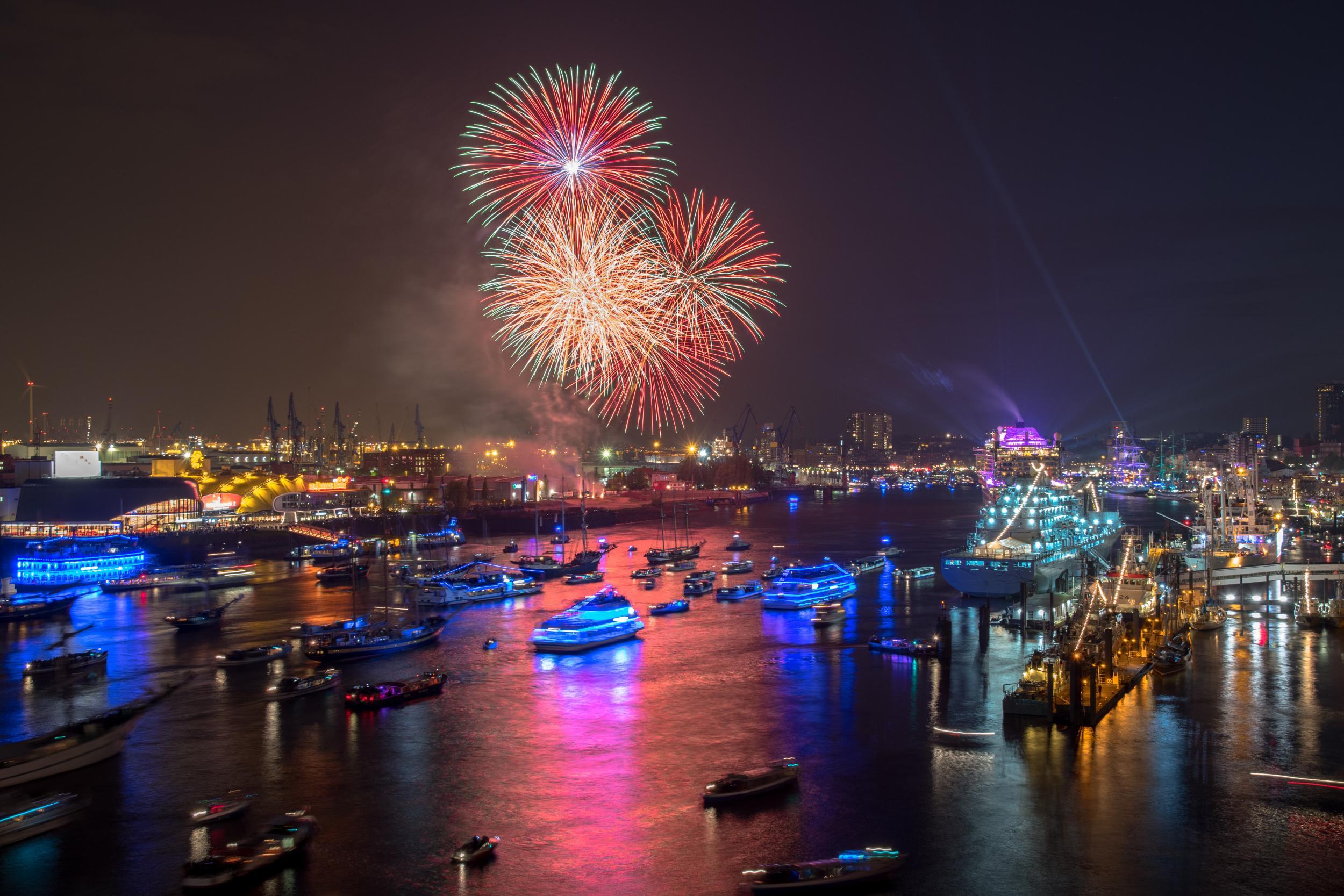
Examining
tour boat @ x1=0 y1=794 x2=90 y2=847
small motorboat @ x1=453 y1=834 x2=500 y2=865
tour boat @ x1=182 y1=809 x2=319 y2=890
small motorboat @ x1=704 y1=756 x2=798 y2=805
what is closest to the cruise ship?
small motorboat @ x1=704 y1=756 x2=798 y2=805

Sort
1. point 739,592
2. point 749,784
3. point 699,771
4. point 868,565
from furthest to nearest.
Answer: point 868,565
point 739,592
point 699,771
point 749,784

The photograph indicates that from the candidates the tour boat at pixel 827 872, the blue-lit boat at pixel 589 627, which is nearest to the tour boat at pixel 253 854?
the tour boat at pixel 827 872

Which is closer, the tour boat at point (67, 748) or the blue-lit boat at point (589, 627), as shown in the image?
the tour boat at point (67, 748)

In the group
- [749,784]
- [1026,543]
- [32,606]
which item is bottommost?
[749,784]

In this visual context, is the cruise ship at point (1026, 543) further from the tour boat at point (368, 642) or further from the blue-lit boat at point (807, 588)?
the tour boat at point (368, 642)

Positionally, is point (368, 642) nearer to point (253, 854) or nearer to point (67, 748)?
point (67, 748)

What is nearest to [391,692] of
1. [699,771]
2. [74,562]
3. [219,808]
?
[219,808]
